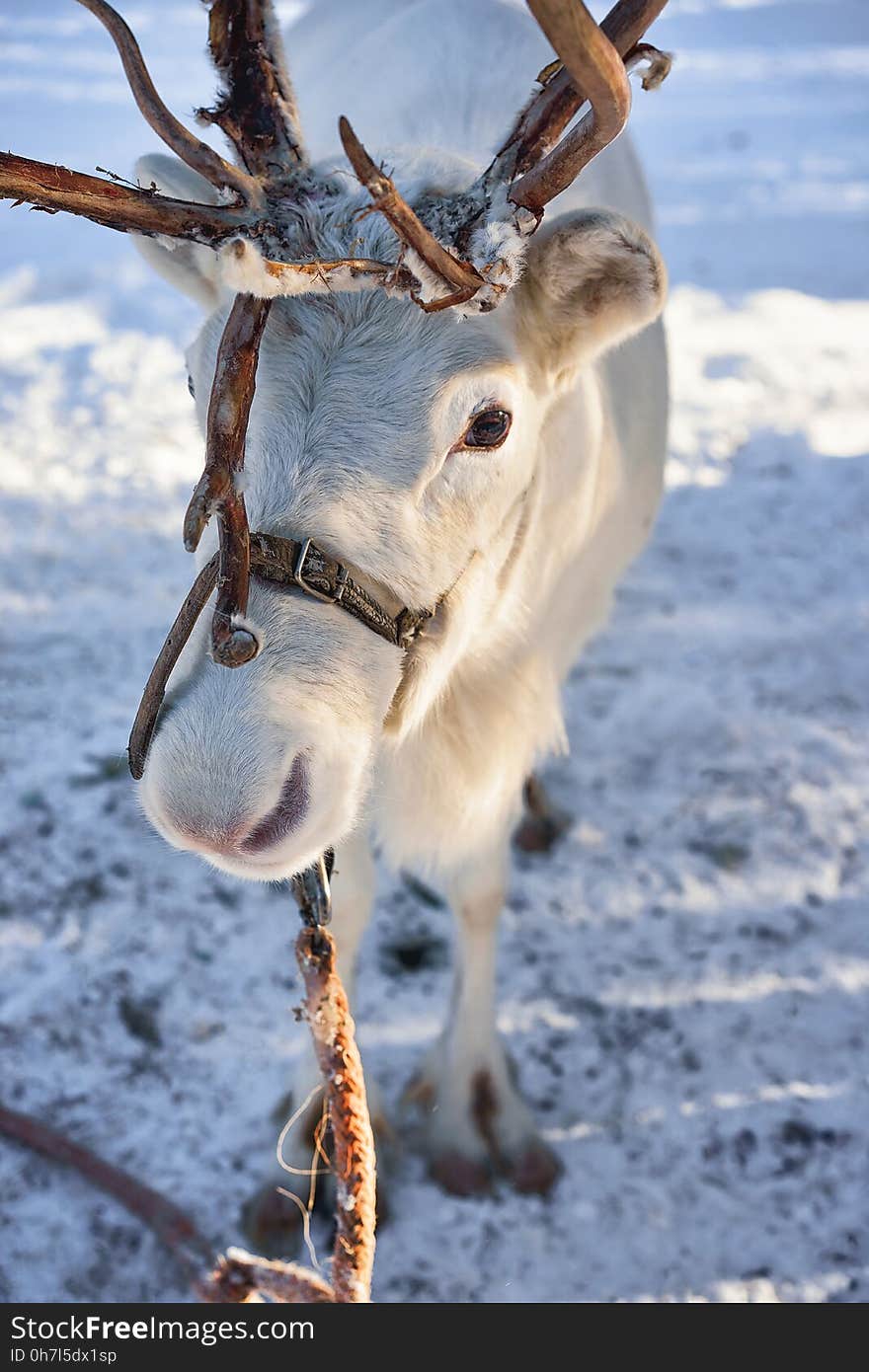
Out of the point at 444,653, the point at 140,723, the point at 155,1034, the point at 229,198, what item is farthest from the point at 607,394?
the point at 155,1034

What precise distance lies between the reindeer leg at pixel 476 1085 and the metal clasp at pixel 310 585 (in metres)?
1.61

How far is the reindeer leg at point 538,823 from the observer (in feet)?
12.7

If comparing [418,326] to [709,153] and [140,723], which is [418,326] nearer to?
[140,723]

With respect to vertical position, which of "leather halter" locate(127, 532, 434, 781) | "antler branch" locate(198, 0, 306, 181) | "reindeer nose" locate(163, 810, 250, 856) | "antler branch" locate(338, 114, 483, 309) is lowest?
"reindeer nose" locate(163, 810, 250, 856)

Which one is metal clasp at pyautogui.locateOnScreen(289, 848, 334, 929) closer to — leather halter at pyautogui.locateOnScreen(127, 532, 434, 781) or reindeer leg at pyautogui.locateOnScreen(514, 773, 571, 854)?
leather halter at pyautogui.locateOnScreen(127, 532, 434, 781)

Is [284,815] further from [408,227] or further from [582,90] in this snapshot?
[582,90]

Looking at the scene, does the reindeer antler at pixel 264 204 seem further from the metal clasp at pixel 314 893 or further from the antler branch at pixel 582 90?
the metal clasp at pixel 314 893

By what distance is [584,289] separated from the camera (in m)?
1.92

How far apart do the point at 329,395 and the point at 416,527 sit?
254 mm

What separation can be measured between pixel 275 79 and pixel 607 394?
Answer: 4.76 ft

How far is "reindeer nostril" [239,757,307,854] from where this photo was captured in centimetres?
147

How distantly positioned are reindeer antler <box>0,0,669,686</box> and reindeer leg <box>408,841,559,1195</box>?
174 centimetres

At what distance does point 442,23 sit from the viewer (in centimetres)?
361

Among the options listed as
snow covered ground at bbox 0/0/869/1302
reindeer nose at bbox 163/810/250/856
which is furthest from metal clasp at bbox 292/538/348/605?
snow covered ground at bbox 0/0/869/1302
